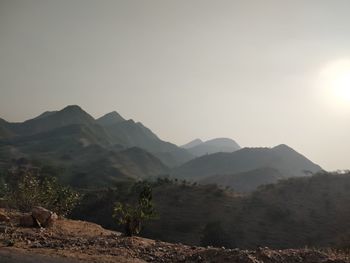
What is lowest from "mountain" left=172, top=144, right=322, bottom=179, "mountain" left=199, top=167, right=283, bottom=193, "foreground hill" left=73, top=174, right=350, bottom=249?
"foreground hill" left=73, top=174, right=350, bottom=249

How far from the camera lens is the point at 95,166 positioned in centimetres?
12925

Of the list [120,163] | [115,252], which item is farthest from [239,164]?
[115,252]

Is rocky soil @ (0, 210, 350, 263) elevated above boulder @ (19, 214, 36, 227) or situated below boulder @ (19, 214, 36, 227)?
below

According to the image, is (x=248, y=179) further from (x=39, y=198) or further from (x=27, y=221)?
(x=27, y=221)

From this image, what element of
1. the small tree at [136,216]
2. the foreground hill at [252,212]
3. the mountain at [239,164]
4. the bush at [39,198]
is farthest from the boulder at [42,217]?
the mountain at [239,164]

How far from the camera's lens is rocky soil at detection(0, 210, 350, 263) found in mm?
12211

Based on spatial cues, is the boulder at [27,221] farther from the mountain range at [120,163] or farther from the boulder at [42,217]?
the mountain range at [120,163]

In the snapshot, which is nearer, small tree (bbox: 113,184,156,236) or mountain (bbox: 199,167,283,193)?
small tree (bbox: 113,184,156,236)

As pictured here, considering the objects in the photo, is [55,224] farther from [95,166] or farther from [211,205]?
[95,166]

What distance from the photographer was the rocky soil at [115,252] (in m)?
12.2

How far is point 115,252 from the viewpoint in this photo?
44.2 ft

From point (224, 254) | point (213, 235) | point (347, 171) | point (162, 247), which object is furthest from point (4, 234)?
point (347, 171)

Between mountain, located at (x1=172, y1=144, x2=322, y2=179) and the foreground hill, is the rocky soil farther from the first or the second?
mountain, located at (x1=172, y1=144, x2=322, y2=179)

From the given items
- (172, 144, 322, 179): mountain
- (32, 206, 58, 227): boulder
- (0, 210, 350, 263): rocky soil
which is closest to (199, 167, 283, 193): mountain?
(172, 144, 322, 179): mountain
